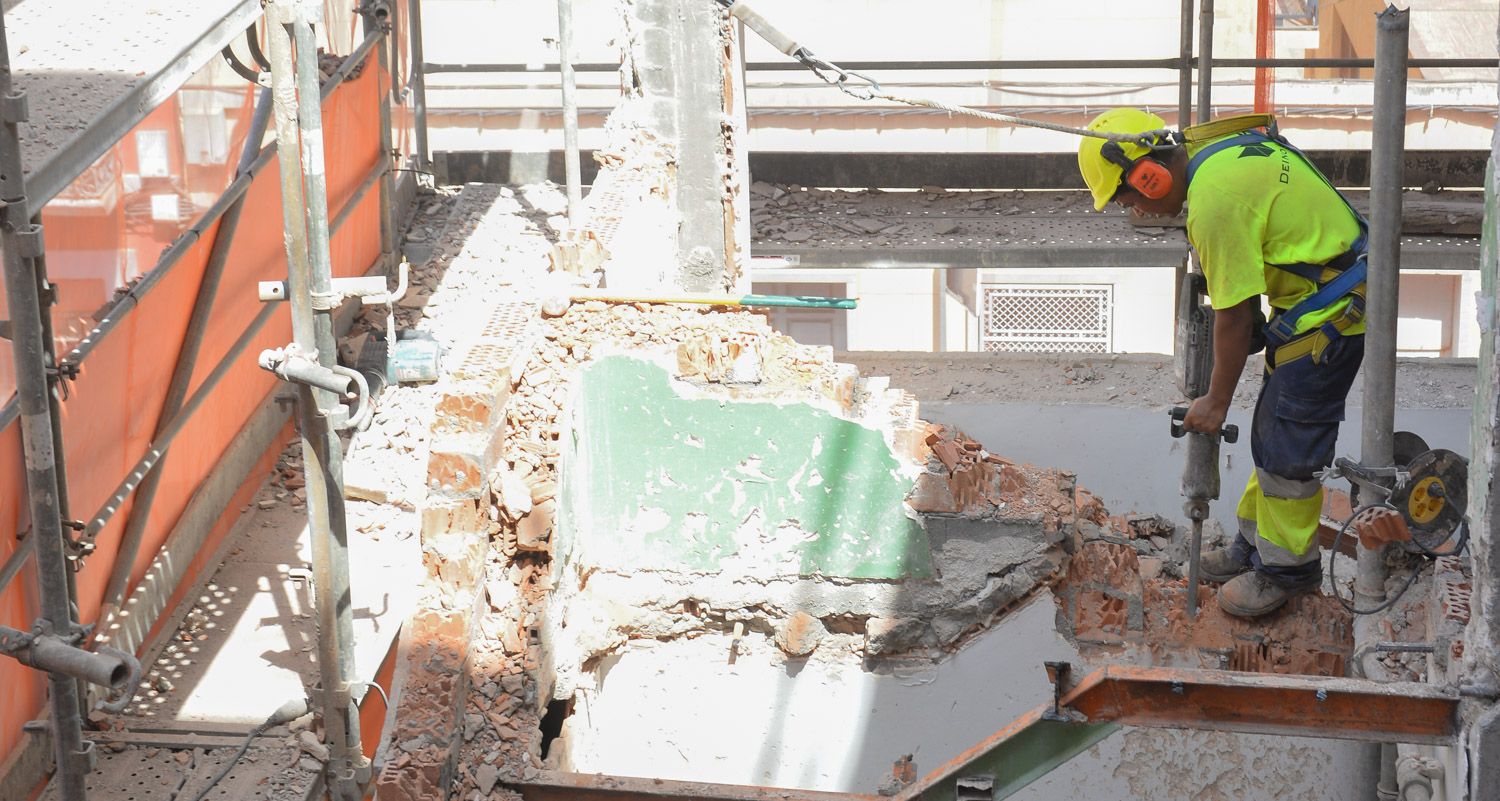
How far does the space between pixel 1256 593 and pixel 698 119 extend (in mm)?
4003

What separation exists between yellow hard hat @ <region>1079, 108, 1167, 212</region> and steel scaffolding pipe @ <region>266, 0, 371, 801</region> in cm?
240

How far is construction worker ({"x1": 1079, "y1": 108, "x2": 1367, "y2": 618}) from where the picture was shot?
4336mm

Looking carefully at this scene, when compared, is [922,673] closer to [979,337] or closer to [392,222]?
[392,222]

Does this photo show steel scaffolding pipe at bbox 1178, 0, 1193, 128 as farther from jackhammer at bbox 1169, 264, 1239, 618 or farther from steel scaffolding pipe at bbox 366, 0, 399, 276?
steel scaffolding pipe at bbox 366, 0, 399, 276

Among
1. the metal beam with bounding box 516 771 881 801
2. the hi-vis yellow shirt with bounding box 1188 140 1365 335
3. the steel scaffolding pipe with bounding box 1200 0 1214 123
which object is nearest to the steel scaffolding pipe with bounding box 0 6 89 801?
the metal beam with bounding box 516 771 881 801

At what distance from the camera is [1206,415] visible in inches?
181

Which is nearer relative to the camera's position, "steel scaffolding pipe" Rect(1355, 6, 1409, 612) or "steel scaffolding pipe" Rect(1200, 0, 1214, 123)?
"steel scaffolding pipe" Rect(1355, 6, 1409, 612)

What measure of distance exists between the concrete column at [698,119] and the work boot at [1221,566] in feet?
11.1

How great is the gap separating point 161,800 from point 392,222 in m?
4.97

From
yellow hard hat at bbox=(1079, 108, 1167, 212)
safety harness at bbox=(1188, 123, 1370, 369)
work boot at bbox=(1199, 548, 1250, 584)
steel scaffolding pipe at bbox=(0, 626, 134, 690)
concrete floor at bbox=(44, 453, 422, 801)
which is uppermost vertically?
yellow hard hat at bbox=(1079, 108, 1167, 212)

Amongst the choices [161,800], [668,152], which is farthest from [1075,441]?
[161,800]

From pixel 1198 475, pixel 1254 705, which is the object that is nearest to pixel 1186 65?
pixel 1198 475

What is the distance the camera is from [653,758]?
536cm

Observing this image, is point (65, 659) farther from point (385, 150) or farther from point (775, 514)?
point (385, 150)
